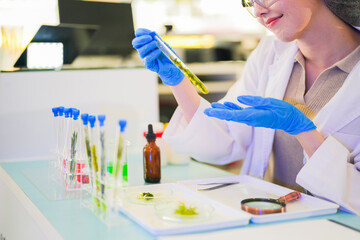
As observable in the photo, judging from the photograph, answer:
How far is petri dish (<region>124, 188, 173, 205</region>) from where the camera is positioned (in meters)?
1.37

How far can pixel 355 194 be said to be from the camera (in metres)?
1.42

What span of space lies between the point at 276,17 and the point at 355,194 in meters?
0.72

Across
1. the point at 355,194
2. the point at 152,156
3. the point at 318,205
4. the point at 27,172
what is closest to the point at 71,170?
the point at 152,156

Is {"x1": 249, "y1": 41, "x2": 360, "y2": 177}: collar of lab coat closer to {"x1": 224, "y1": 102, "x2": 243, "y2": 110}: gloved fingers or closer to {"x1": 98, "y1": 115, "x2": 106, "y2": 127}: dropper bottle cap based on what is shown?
{"x1": 224, "y1": 102, "x2": 243, "y2": 110}: gloved fingers

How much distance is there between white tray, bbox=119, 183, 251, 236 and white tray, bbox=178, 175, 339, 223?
1.6 inches

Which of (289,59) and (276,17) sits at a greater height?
(276,17)

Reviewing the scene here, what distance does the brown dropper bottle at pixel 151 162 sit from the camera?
174 centimetres

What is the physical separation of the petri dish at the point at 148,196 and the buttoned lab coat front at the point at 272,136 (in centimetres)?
Result: 41

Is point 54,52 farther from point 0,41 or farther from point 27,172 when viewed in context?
point 27,172

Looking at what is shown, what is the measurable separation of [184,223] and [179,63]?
24.0 inches

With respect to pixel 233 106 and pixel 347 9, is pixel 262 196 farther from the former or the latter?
pixel 347 9

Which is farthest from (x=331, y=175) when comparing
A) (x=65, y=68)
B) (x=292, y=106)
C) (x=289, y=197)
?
(x=65, y=68)

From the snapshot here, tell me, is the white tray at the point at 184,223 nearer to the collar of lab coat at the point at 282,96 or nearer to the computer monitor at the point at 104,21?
the collar of lab coat at the point at 282,96

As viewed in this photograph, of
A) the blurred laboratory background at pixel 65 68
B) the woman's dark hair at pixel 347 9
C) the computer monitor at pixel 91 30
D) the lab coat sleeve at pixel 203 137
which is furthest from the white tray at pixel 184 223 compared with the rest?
the computer monitor at pixel 91 30
